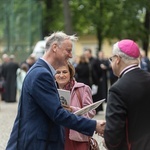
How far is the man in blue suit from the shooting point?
180 inches

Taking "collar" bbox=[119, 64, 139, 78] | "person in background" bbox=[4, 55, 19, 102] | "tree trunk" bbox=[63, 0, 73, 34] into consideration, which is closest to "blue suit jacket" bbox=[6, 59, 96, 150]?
"collar" bbox=[119, 64, 139, 78]

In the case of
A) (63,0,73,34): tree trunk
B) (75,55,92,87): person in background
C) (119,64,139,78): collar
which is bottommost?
(75,55,92,87): person in background

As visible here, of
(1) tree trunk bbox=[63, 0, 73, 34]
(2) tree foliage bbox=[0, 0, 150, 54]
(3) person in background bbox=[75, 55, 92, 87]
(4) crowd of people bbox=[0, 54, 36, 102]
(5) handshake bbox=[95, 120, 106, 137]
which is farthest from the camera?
(2) tree foliage bbox=[0, 0, 150, 54]

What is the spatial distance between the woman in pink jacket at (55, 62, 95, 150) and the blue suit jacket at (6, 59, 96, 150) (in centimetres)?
70

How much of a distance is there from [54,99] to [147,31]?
29.2 meters

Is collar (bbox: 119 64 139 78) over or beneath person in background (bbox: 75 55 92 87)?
over

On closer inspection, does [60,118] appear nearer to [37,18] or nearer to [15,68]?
[15,68]

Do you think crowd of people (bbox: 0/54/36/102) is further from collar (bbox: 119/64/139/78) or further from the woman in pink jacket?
collar (bbox: 119/64/139/78)

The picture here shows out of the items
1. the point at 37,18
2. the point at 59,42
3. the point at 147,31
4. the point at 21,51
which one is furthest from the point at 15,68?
the point at 59,42

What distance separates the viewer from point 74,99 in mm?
5746

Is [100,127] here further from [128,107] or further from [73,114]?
[128,107]

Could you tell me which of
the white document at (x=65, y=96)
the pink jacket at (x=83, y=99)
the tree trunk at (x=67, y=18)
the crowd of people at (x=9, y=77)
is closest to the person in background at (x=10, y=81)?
the crowd of people at (x=9, y=77)

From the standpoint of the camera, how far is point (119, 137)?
173 inches

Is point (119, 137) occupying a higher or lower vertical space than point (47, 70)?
lower
